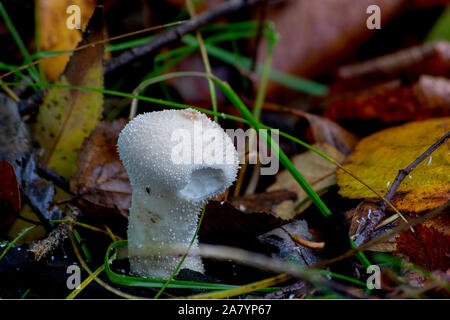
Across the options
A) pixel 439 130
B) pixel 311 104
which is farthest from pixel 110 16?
pixel 439 130

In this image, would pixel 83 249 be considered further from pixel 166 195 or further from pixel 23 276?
pixel 166 195

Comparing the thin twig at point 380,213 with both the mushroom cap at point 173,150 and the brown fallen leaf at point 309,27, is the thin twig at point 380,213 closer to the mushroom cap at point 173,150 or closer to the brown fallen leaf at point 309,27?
the mushroom cap at point 173,150

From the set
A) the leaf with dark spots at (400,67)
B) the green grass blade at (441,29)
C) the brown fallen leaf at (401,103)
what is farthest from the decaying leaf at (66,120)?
the green grass blade at (441,29)

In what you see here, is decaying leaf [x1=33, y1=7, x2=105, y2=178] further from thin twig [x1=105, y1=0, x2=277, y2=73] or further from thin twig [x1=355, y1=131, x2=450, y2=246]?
thin twig [x1=355, y1=131, x2=450, y2=246]

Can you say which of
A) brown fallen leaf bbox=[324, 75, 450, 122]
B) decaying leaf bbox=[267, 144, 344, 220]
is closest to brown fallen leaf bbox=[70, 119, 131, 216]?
decaying leaf bbox=[267, 144, 344, 220]

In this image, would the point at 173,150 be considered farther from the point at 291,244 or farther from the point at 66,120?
the point at 66,120

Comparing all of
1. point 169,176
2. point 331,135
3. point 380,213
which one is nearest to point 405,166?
point 380,213
